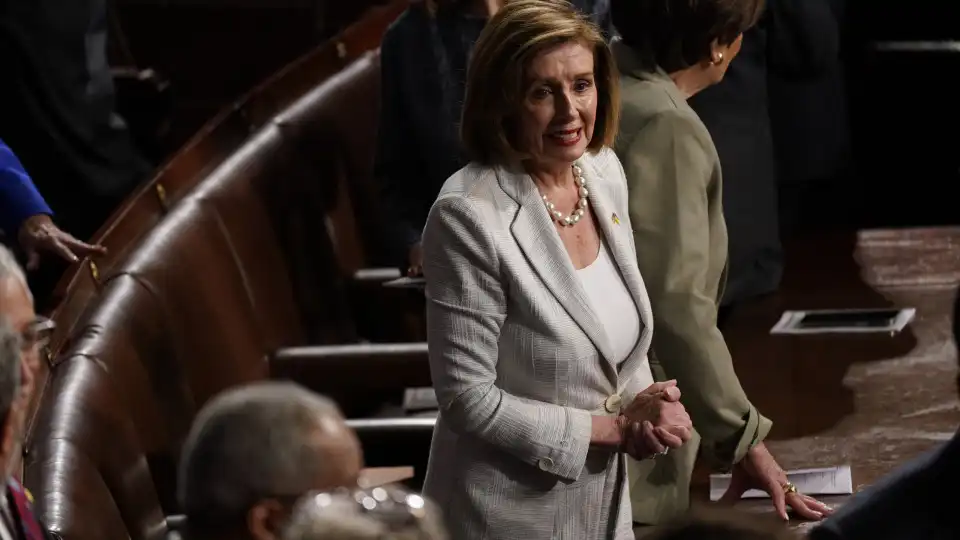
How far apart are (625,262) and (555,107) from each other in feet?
0.72

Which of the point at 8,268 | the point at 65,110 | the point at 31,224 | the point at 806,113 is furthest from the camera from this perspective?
the point at 65,110

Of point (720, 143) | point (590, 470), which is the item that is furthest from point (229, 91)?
point (590, 470)

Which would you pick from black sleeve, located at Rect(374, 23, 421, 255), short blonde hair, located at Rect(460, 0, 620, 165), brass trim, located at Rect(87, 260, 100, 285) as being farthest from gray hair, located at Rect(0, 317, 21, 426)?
black sleeve, located at Rect(374, 23, 421, 255)

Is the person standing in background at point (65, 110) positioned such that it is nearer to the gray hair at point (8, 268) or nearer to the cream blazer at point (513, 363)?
the cream blazer at point (513, 363)

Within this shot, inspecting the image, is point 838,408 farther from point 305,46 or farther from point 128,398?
point 305,46

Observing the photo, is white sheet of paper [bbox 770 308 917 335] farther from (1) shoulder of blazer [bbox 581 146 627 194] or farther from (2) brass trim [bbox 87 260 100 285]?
(2) brass trim [bbox 87 260 100 285]

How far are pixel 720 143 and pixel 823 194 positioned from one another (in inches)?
42.9

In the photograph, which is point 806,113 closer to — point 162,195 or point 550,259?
point 162,195

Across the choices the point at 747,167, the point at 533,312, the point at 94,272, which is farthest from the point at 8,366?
the point at 747,167

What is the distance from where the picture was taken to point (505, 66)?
2.07 m

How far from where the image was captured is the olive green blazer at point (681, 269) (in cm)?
226

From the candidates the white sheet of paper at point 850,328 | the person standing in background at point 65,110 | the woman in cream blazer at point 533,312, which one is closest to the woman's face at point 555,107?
the woman in cream blazer at point 533,312

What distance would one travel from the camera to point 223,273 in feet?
11.1

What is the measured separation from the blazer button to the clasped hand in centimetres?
5
